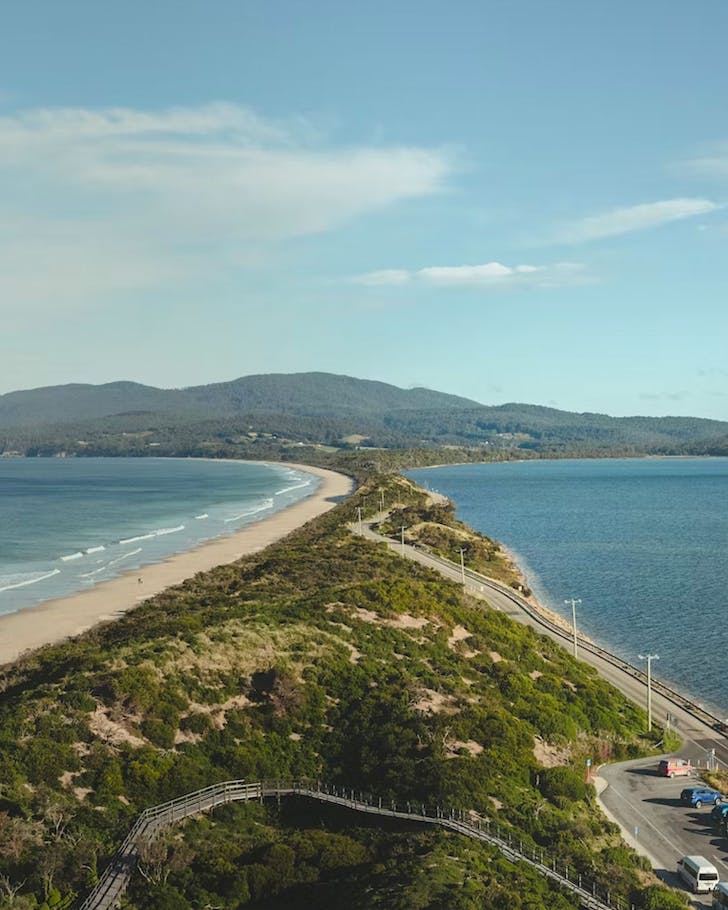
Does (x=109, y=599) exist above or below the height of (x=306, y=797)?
below

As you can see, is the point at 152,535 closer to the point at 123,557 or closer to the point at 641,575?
the point at 123,557

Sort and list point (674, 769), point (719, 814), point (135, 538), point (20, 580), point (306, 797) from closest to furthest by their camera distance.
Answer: point (306, 797)
point (719, 814)
point (674, 769)
point (20, 580)
point (135, 538)

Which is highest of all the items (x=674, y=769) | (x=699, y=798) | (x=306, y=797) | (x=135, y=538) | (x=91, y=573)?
(x=135, y=538)

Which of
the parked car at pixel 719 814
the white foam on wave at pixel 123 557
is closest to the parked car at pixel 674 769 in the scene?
the parked car at pixel 719 814

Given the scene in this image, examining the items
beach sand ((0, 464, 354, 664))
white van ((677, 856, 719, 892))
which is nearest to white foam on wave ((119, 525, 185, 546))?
beach sand ((0, 464, 354, 664))

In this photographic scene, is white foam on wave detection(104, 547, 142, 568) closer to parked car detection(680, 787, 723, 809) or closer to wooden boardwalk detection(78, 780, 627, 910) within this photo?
wooden boardwalk detection(78, 780, 627, 910)

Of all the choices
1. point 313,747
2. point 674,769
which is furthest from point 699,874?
point 313,747

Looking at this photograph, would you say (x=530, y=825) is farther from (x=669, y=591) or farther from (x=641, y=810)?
(x=669, y=591)
